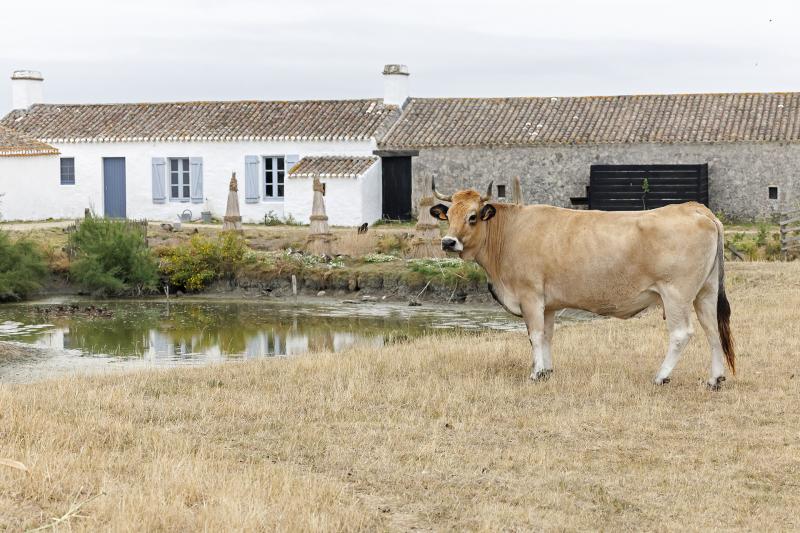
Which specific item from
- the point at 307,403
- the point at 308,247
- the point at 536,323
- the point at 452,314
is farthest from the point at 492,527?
the point at 308,247

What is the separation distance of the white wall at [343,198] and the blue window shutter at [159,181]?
4298 millimetres

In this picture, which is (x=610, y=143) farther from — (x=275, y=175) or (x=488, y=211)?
(x=488, y=211)

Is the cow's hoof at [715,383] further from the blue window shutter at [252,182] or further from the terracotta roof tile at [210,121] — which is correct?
the blue window shutter at [252,182]

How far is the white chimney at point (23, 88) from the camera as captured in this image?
128ft

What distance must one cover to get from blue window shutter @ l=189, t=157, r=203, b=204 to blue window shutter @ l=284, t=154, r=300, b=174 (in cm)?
278

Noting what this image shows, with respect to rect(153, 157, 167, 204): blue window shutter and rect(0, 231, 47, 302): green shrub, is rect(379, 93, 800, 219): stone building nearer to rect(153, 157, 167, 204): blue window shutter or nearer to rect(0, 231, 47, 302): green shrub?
rect(153, 157, 167, 204): blue window shutter

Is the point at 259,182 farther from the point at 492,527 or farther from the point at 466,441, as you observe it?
the point at 492,527

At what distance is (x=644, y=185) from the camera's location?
3128cm

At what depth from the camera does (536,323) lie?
36.7 feet

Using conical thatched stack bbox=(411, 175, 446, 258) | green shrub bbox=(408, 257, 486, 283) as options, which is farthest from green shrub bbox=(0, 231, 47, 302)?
conical thatched stack bbox=(411, 175, 446, 258)

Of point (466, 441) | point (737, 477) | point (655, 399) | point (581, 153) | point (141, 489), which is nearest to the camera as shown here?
point (141, 489)

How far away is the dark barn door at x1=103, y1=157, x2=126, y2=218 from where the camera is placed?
118ft

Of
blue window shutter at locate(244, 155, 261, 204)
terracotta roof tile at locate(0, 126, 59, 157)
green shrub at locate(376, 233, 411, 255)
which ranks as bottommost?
green shrub at locate(376, 233, 411, 255)

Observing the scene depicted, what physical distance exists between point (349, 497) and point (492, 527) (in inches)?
38.0
